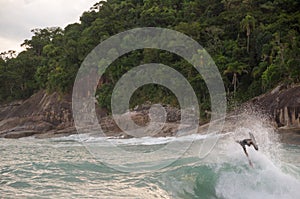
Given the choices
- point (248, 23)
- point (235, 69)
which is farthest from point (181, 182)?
point (248, 23)

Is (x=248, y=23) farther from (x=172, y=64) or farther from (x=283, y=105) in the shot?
(x=283, y=105)

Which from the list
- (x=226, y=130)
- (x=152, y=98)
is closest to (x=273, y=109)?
(x=226, y=130)

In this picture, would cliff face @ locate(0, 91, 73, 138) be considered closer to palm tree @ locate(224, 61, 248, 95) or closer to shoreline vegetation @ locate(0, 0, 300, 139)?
shoreline vegetation @ locate(0, 0, 300, 139)

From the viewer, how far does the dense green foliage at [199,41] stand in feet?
97.2

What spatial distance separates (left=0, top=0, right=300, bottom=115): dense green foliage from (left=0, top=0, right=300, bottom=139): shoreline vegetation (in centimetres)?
10

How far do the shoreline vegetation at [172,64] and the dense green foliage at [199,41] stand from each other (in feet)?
0.32

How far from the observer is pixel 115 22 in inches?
1673

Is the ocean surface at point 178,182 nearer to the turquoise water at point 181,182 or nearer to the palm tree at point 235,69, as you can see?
the turquoise water at point 181,182

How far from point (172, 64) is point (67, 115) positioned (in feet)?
44.1

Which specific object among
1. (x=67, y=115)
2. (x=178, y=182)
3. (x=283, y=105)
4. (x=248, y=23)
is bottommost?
(x=178, y=182)

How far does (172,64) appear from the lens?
36656mm

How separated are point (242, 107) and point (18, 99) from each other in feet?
113

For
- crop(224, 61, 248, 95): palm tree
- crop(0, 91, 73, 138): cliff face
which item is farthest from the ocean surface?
crop(0, 91, 73, 138): cliff face

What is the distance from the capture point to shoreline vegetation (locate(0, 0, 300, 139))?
2602 centimetres
